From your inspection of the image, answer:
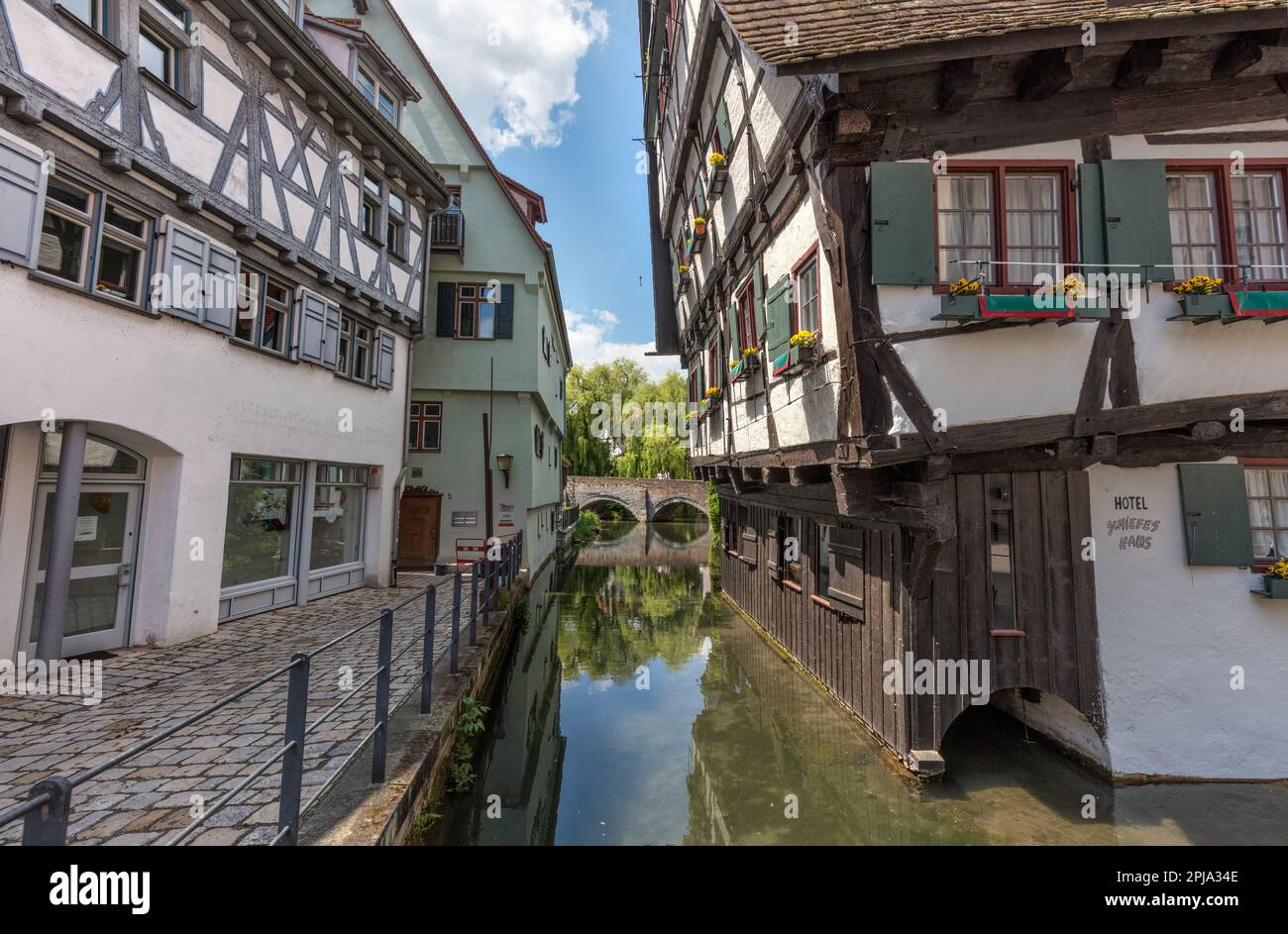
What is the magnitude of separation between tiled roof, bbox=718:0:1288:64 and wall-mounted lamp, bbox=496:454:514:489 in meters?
10.1

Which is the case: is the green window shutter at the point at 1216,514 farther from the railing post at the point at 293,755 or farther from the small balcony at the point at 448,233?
the small balcony at the point at 448,233

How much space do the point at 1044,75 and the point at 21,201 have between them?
8.26 metres

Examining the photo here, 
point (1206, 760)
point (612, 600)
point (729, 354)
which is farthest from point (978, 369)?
point (612, 600)

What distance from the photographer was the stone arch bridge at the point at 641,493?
3488 cm

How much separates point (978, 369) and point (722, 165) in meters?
4.92

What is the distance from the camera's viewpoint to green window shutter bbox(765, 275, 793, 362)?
6184 millimetres

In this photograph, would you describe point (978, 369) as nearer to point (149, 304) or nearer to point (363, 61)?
point (149, 304)

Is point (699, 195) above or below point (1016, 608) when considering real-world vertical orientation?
above

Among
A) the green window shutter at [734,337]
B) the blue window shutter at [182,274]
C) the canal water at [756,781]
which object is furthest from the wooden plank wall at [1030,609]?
the blue window shutter at [182,274]

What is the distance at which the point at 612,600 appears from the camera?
14703 millimetres

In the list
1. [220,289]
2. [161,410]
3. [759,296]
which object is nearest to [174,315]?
[220,289]

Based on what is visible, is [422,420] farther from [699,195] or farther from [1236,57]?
[1236,57]

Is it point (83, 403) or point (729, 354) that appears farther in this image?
point (729, 354)

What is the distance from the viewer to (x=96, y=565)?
6.35m
